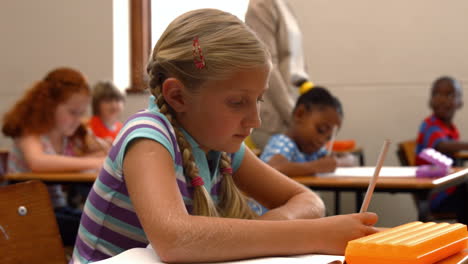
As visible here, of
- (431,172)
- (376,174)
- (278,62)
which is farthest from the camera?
(278,62)

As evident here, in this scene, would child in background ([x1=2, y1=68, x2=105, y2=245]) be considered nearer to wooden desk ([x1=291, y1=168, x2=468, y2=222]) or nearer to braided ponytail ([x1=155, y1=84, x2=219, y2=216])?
wooden desk ([x1=291, y1=168, x2=468, y2=222])

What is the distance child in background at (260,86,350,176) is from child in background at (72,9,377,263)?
4.05ft

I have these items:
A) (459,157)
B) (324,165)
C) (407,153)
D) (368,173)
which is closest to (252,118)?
(324,165)

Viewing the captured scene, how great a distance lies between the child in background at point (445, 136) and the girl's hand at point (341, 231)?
6.84 feet

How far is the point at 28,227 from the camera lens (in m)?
1.05

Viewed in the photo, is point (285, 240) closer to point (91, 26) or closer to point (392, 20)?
point (392, 20)

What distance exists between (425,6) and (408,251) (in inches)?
179

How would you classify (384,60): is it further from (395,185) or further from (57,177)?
(57,177)

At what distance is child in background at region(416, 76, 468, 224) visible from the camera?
2.96 metres

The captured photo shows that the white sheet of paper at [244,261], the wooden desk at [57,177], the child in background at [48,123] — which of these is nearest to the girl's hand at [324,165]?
the wooden desk at [57,177]

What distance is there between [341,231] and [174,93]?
388 mm

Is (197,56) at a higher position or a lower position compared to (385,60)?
higher

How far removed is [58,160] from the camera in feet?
8.75

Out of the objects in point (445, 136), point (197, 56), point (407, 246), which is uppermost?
point (197, 56)
